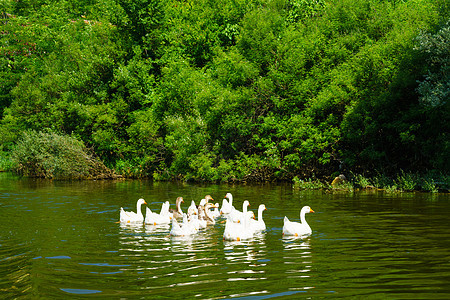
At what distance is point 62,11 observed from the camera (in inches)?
2313

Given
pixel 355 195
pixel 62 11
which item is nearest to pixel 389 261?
pixel 355 195

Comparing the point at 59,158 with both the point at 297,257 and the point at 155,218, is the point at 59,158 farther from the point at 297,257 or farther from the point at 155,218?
the point at 297,257

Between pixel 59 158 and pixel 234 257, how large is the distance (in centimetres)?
3106

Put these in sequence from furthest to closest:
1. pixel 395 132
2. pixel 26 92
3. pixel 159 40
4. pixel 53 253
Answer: pixel 26 92 → pixel 159 40 → pixel 395 132 → pixel 53 253

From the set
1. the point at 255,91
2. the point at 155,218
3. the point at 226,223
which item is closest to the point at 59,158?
the point at 255,91

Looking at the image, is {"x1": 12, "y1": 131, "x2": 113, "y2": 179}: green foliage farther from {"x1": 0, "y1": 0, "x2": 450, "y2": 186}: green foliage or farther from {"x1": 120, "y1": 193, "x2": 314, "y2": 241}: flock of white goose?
{"x1": 120, "y1": 193, "x2": 314, "y2": 241}: flock of white goose

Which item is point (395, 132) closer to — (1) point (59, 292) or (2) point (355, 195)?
(2) point (355, 195)

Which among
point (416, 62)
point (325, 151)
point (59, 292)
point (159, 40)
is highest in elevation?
point (159, 40)

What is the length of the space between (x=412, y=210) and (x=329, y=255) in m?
9.26

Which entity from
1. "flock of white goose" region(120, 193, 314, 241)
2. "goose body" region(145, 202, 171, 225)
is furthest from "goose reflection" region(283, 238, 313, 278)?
"goose body" region(145, 202, 171, 225)

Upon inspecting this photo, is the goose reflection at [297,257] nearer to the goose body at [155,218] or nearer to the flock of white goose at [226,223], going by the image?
the flock of white goose at [226,223]

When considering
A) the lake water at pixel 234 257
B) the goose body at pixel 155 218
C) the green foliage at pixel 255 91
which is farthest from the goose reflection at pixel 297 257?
the green foliage at pixel 255 91

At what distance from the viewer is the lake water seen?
9.23 m

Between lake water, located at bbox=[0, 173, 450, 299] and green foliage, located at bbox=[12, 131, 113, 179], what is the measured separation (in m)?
17.9
